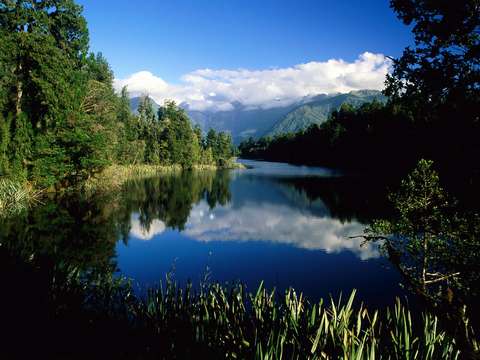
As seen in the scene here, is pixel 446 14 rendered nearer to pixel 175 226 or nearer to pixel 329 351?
pixel 329 351

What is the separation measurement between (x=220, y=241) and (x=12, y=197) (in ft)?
51.5

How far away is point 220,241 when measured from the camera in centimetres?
2222

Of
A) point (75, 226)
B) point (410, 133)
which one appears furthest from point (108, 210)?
point (410, 133)

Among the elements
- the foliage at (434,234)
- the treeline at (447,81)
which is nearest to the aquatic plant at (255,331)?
the foliage at (434,234)

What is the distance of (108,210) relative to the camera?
29.0m

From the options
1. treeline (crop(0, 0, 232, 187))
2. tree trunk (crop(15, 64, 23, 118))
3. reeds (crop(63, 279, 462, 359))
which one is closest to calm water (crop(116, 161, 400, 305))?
reeds (crop(63, 279, 462, 359))

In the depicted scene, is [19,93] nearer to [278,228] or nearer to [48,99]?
[48,99]

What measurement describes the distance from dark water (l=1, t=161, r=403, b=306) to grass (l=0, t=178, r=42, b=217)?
1117 millimetres

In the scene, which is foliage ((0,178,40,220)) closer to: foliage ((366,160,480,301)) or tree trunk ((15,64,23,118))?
tree trunk ((15,64,23,118))

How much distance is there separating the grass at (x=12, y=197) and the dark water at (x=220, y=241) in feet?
3.66

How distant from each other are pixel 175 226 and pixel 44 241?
32.1 ft

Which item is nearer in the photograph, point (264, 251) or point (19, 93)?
point (264, 251)

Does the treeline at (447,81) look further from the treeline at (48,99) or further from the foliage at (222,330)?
the treeline at (48,99)

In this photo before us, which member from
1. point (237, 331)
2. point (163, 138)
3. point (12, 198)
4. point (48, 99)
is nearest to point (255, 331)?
point (237, 331)
